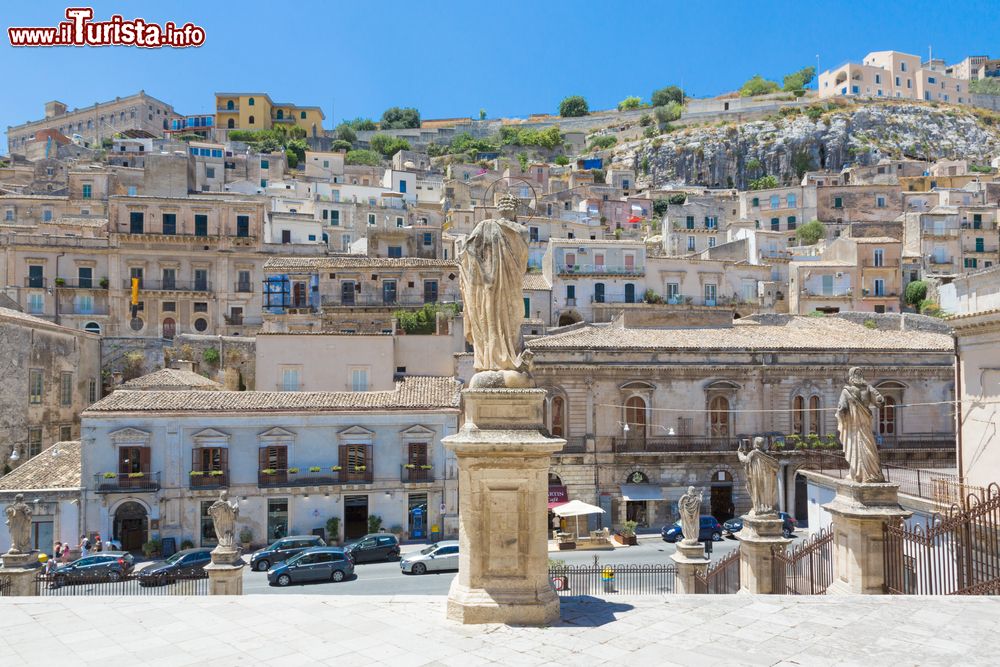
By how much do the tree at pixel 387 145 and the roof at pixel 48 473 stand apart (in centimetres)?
8175

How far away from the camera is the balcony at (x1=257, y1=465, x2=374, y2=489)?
29.6 meters

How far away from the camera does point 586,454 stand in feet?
109

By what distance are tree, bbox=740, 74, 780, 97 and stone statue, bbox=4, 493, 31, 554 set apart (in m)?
125

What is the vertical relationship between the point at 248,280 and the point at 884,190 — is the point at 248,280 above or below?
below

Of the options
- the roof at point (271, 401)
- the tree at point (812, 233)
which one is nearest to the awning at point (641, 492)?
the roof at point (271, 401)

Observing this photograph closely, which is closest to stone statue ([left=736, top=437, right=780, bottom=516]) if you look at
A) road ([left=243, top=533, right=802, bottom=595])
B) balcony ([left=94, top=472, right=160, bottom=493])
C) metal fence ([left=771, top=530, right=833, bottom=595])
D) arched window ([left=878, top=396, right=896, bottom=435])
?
metal fence ([left=771, top=530, right=833, bottom=595])

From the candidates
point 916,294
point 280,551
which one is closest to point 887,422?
point 916,294

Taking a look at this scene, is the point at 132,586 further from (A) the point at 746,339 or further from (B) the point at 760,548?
(A) the point at 746,339

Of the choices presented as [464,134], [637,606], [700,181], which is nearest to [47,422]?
[637,606]

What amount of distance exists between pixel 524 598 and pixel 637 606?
1180 mm

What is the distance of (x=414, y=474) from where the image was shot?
30438mm

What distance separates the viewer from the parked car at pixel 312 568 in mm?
23328

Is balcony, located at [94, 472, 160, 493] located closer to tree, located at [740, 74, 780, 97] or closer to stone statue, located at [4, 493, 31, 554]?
stone statue, located at [4, 493, 31, 554]

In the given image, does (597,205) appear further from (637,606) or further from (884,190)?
(637,606)
